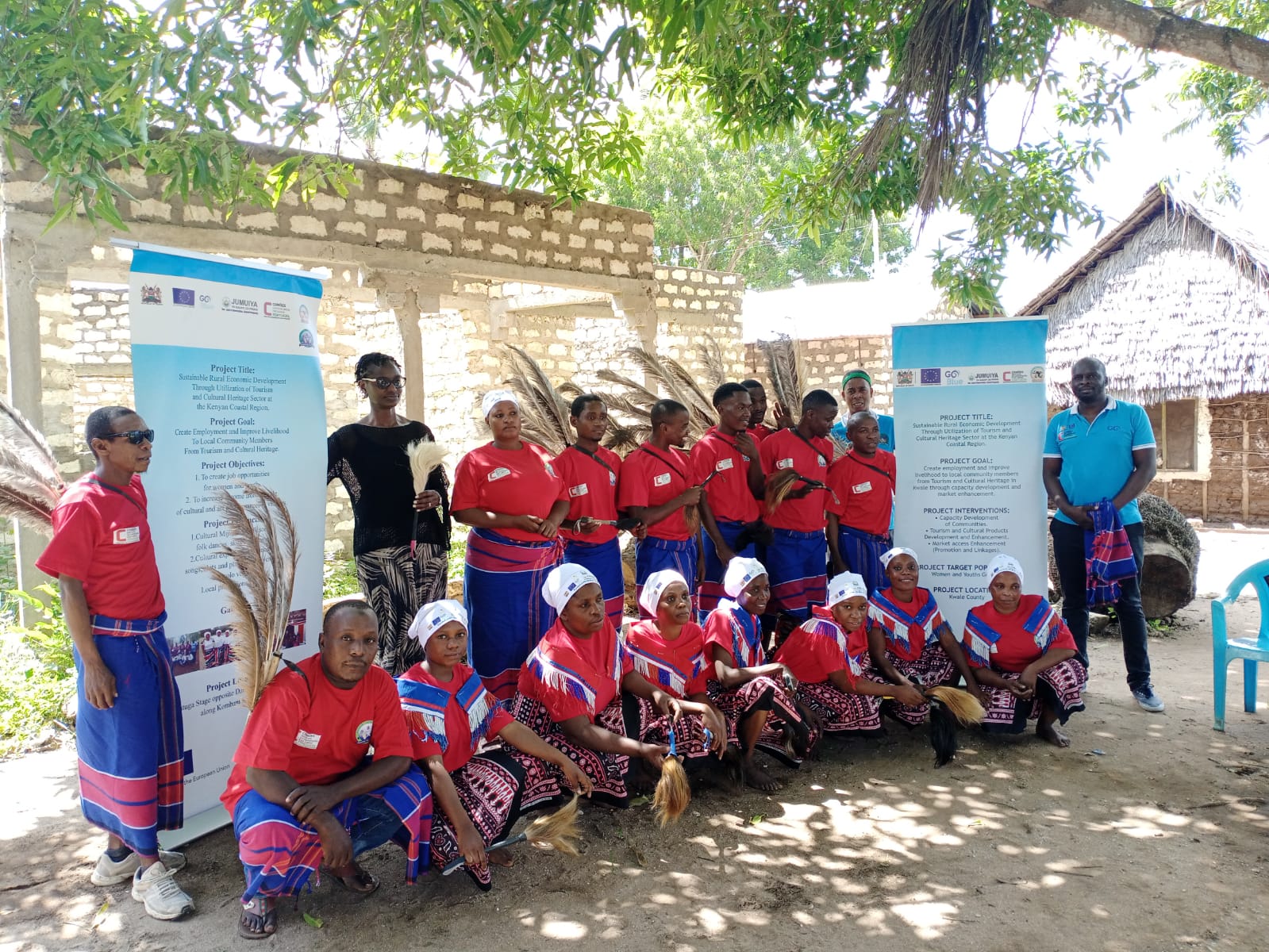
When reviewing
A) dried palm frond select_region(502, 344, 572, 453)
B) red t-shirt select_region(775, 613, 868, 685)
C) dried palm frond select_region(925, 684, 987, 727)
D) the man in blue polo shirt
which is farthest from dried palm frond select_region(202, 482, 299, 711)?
the man in blue polo shirt

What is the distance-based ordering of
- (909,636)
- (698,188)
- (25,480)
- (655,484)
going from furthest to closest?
(698,188) → (655,484) → (909,636) → (25,480)

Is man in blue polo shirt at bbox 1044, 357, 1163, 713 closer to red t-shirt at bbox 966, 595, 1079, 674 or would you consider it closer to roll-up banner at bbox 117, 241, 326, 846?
red t-shirt at bbox 966, 595, 1079, 674

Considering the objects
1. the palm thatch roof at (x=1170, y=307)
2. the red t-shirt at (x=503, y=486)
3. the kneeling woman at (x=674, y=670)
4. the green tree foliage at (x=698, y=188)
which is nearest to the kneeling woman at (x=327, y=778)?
the kneeling woman at (x=674, y=670)

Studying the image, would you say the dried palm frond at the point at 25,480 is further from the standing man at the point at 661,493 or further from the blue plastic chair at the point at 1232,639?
the blue plastic chair at the point at 1232,639

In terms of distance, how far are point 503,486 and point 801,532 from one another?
5.57 feet

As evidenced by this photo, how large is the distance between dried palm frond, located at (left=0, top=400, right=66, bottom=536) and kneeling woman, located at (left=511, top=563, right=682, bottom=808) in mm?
1884

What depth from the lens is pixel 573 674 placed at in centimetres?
345

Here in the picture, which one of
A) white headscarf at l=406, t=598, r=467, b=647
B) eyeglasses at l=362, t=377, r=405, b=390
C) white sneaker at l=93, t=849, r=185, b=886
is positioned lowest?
white sneaker at l=93, t=849, r=185, b=886

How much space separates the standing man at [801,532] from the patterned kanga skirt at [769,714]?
107 cm

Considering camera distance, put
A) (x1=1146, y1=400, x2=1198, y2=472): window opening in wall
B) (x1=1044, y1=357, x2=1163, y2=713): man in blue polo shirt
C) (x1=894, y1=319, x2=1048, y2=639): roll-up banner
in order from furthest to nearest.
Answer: (x1=1146, y1=400, x2=1198, y2=472): window opening in wall
(x1=894, y1=319, x2=1048, y2=639): roll-up banner
(x1=1044, y1=357, x2=1163, y2=713): man in blue polo shirt

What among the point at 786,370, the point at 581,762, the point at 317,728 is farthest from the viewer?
the point at 786,370

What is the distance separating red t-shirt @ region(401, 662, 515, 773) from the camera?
3.18m

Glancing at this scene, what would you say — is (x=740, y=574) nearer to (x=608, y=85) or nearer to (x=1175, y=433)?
(x=608, y=85)

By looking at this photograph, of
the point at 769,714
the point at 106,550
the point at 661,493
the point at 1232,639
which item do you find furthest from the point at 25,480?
the point at 1232,639
